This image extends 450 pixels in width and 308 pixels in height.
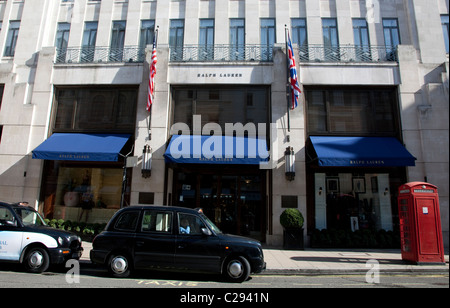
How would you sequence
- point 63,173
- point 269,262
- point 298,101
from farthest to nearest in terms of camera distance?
point 63,173 < point 298,101 < point 269,262

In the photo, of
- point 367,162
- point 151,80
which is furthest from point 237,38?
point 367,162

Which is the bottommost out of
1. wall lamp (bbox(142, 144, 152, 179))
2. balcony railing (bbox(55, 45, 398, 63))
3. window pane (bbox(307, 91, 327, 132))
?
wall lamp (bbox(142, 144, 152, 179))

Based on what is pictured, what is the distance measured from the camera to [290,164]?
12.5 meters

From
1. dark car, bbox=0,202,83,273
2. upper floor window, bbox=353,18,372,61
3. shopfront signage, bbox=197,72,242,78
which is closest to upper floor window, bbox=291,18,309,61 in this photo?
upper floor window, bbox=353,18,372,61

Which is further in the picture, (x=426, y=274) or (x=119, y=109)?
(x=119, y=109)

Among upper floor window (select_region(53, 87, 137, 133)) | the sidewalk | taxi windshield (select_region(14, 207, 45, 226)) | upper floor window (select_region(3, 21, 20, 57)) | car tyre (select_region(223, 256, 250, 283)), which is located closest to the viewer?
car tyre (select_region(223, 256, 250, 283))

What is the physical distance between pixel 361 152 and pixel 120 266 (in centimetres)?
1021

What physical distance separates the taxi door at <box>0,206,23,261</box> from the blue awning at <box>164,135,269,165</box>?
227 inches

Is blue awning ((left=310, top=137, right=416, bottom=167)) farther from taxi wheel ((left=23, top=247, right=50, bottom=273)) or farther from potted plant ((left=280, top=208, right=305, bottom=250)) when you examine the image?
taxi wheel ((left=23, top=247, right=50, bottom=273))

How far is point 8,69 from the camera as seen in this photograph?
583 inches

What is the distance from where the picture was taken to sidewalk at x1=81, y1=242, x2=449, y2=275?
8062 millimetres

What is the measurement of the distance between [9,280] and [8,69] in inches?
516
